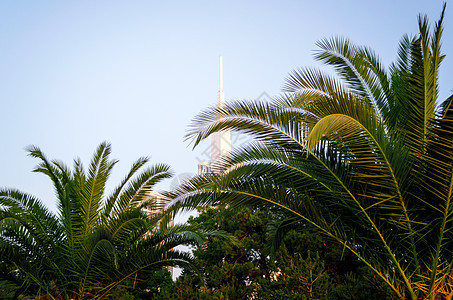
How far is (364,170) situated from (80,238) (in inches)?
261

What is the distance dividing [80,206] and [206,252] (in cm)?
734

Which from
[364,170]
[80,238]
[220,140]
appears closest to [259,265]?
[80,238]

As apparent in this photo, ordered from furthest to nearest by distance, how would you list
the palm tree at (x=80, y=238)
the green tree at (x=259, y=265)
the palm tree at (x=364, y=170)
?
1. the palm tree at (x=80, y=238)
2. the green tree at (x=259, y=265)
3. the palm tree at (x=364, y=170)

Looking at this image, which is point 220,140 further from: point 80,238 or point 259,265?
point 80,238

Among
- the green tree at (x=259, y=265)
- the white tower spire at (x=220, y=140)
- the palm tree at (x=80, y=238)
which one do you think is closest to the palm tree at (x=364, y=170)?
the green tree at (x=259, y=265)

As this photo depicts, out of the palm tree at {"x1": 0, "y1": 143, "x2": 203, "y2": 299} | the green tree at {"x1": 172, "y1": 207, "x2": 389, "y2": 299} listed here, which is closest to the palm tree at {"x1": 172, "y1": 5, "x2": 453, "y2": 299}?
the green tree at {"x1": 172, "y1": 207, "x2": 389, "y2": 299}

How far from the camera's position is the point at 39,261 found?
10.6m

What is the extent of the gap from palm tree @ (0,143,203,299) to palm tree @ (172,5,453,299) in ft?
10.6

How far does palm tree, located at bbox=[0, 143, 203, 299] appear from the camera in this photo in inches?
399

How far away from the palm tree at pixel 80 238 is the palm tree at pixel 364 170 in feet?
10.6

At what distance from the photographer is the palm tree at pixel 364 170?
20.0ft

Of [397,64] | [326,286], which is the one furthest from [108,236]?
[397,64]

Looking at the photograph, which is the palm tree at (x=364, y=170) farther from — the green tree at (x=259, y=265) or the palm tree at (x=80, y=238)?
the palm tree at (x=80, y=238)

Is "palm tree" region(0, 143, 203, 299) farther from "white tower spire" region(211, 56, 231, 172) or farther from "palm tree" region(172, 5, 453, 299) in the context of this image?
"white tower spire" region(211, 56, 231, 172)
